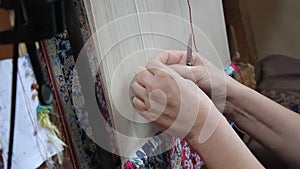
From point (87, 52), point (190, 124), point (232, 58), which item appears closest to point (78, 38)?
point (87, 52)

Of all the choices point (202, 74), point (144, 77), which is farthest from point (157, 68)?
point (202, 74)

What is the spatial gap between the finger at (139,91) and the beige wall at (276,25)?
1269mm

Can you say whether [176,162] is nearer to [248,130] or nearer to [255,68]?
[248,130]

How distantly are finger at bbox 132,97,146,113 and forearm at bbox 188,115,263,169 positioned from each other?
112 mm

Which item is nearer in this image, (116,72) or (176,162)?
(116,72)

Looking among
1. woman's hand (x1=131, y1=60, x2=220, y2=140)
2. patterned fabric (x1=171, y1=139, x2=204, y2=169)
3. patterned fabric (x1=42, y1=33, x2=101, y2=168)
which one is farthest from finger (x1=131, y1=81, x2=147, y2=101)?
patterned fabric (x1=171, y1=139, x2=204, y2=169)

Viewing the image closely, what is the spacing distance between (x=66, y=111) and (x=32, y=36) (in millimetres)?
298

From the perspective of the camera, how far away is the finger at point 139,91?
0.75 m

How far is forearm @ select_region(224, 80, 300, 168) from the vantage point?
959mm

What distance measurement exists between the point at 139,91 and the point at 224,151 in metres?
0.19

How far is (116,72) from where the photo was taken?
2.46 feet

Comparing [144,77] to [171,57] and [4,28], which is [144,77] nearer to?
[171,57]

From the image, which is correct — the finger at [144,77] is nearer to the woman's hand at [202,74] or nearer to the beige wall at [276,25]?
the woman's hand at [202,74]

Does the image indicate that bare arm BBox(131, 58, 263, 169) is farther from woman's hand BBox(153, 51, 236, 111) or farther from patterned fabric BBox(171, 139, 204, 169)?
patterned fabric BBox(171, 139, 204, 169)
